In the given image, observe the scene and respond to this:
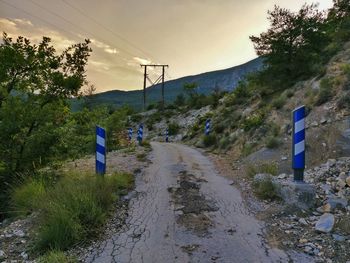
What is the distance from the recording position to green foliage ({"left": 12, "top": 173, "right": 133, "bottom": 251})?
4.30m

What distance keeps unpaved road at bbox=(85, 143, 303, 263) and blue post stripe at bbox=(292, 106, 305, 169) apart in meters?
1.24

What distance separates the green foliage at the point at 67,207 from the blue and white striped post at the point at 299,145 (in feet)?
10.6

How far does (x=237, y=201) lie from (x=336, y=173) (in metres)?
1.99

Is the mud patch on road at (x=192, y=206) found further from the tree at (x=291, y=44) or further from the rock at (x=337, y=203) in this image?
the tree at (x=291, y=44)

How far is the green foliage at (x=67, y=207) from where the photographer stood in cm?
430

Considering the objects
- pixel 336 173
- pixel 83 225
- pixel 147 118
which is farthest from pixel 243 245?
pixel 147 118

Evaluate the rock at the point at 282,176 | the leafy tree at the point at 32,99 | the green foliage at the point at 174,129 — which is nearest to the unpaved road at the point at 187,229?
the rock at the point at 282,176

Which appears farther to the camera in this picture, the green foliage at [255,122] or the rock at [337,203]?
the green foliage at [255,122]

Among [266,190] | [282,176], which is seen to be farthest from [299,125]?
[282,176]

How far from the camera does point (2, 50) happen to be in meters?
8.29

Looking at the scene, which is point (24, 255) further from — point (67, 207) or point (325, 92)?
point (325, 92)

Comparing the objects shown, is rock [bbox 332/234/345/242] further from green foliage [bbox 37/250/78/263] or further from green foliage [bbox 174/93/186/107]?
green foliage [bbox 174/93/186/107]

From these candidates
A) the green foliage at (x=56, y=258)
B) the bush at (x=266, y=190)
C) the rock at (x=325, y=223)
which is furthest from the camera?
the bush at (x=266, y=190)

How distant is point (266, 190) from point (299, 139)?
3.77ft
